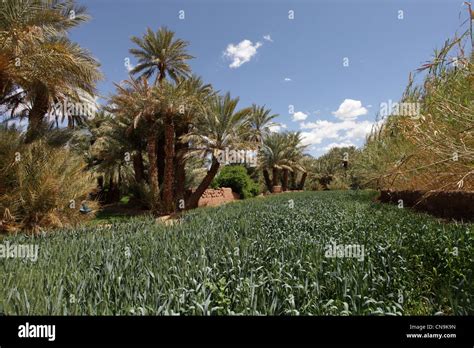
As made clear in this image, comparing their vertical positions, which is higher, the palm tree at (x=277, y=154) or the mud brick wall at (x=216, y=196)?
the palm tree at (x=277, y=154)

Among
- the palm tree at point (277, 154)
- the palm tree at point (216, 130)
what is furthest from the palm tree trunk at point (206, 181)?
the palm tree at point (277, 154)

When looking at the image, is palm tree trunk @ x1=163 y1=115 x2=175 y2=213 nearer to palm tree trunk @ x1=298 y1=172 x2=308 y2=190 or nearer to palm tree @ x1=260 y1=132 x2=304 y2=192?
palm tree @ x1=260 y1=132 x2=304 y2=192

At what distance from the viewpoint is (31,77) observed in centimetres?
890

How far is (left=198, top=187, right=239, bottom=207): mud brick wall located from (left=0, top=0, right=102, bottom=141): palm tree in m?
11.6

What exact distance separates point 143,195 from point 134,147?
132 inches

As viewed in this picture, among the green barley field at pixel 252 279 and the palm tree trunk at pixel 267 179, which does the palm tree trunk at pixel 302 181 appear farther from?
the green barley field at pixel 252 279

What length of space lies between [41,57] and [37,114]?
3.01 metres

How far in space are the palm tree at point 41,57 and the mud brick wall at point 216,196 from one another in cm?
1156

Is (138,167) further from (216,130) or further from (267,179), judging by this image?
(267,179)

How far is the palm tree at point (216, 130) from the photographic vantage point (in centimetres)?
1680

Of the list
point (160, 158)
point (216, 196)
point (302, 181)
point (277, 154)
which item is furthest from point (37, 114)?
point (302, 181)

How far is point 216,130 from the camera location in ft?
55.9

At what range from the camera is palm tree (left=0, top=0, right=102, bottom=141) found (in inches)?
318

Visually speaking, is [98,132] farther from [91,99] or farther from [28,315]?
[28,315]
